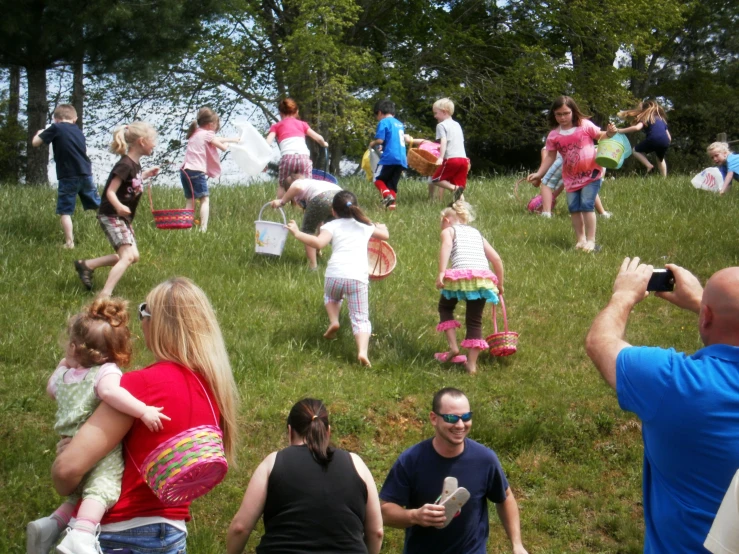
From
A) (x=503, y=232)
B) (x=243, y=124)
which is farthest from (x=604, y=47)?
(x=243, y=124)

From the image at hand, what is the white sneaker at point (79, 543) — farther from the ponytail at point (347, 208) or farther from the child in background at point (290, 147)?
the child in background at point (290, 147)

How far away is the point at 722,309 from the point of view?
2.88 metres

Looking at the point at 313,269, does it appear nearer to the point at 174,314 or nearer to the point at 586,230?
the point at 586,230

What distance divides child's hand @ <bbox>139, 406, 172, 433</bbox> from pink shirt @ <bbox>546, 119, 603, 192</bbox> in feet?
27.9

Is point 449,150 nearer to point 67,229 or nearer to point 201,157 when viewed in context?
point 201,157

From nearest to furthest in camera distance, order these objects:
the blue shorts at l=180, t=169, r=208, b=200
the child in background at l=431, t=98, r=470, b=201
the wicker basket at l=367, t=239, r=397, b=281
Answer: the wicker basket at l=367, t=239, r=397, b=281 → the blue shorts at l=180, t=169, r=208, b=200 → the child in background at l=431, t=98, r=470, b=201

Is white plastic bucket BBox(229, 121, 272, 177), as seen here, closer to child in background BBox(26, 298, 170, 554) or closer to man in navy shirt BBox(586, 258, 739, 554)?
child in background BBox(26, 298, 170, 554)

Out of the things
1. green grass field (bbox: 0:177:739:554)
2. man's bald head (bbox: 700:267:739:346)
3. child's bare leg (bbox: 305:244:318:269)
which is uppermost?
man's bald head (bbox: 700:267:739:346)

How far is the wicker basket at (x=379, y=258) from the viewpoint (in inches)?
349

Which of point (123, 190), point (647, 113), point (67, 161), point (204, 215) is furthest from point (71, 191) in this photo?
point (647, 113)

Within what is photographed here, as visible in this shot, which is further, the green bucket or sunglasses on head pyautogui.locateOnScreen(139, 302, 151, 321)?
the green bucket

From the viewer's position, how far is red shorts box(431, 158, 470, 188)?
1408 cm

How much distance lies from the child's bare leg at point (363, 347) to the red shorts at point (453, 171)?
22.1 feet

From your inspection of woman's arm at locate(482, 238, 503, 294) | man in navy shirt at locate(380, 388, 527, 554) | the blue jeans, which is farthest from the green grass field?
the blue jeans
